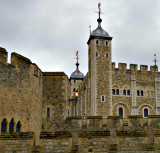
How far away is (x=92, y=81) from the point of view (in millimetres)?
45531

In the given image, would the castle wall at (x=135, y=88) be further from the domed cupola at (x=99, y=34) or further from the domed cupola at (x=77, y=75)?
the domed cupola at (x=77, y=75)

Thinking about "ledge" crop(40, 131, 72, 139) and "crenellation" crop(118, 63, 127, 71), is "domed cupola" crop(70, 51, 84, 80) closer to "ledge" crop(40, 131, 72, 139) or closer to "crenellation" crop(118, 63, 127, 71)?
"crenellation" crop(118, 63, 127, 71)

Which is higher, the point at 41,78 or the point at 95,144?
the point at 41,78


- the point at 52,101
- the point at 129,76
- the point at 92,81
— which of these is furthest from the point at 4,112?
the point at 129,76

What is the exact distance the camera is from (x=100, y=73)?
46.0 metres

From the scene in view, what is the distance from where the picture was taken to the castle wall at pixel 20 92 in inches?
495

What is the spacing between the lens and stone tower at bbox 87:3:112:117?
45.1m

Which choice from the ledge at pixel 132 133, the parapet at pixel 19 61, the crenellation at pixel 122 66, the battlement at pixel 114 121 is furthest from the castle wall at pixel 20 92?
the crenellation at pixel 122 66

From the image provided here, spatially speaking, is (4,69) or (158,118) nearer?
(4,69)

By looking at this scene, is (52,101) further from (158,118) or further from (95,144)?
(95,144)

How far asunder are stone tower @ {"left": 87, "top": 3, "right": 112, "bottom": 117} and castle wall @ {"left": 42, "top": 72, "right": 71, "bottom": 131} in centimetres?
2872

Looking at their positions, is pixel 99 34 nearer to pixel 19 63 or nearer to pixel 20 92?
pixel 19 63

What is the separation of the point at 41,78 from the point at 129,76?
3322 cm

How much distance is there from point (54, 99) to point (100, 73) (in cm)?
3036
